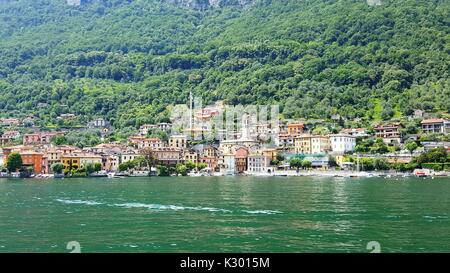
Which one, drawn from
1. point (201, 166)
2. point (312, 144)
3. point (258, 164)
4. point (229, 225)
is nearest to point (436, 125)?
point (312, 144)

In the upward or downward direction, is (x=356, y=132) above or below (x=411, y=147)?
above

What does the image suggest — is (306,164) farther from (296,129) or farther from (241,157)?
(296,129)

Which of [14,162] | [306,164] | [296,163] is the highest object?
[14,162]

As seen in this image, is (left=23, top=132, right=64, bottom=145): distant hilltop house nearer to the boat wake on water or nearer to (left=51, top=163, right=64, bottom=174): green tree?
(left=51, top=163, right=64, bottom=174): green tree

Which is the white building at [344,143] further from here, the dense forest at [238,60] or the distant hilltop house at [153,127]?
the distant hilltop house at [153,127]

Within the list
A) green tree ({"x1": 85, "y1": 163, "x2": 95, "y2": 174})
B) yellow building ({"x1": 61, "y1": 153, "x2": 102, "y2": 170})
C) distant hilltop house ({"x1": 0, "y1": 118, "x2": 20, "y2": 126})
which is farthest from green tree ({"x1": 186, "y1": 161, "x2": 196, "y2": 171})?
distant hilltop house ({"x1": 0, "y1": 118, "x2": 20, "y2": 126})
